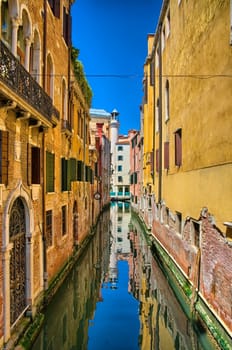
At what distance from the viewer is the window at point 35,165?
7.79 metres

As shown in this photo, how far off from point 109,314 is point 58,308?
1422mm

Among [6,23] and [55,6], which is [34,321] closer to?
[6,23]

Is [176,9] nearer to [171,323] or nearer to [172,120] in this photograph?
[172,120]

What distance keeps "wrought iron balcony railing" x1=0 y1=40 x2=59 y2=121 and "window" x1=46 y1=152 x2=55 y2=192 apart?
1.45m

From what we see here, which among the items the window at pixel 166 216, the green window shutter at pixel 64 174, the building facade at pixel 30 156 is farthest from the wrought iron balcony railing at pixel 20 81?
the window at pixel 166 216

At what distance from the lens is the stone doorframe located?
18.4 ft

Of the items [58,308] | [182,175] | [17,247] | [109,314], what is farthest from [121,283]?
[17,247]

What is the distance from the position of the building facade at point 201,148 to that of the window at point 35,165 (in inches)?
158

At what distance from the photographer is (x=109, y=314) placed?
9.23m

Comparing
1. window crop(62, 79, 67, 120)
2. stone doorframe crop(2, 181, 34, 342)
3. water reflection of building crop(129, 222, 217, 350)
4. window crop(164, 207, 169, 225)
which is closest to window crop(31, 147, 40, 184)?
stone doorframe crop(2, 181, 34, 342)

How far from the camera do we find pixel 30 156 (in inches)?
296

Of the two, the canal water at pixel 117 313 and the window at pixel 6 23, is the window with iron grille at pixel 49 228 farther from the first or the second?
the window at pixel 6 23

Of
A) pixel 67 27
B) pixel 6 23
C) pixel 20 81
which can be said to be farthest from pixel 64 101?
pixel 20 81

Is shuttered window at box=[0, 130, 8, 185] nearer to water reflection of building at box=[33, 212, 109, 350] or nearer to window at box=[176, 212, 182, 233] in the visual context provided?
water reflection of building at box=[33, 212, 109, 350]
